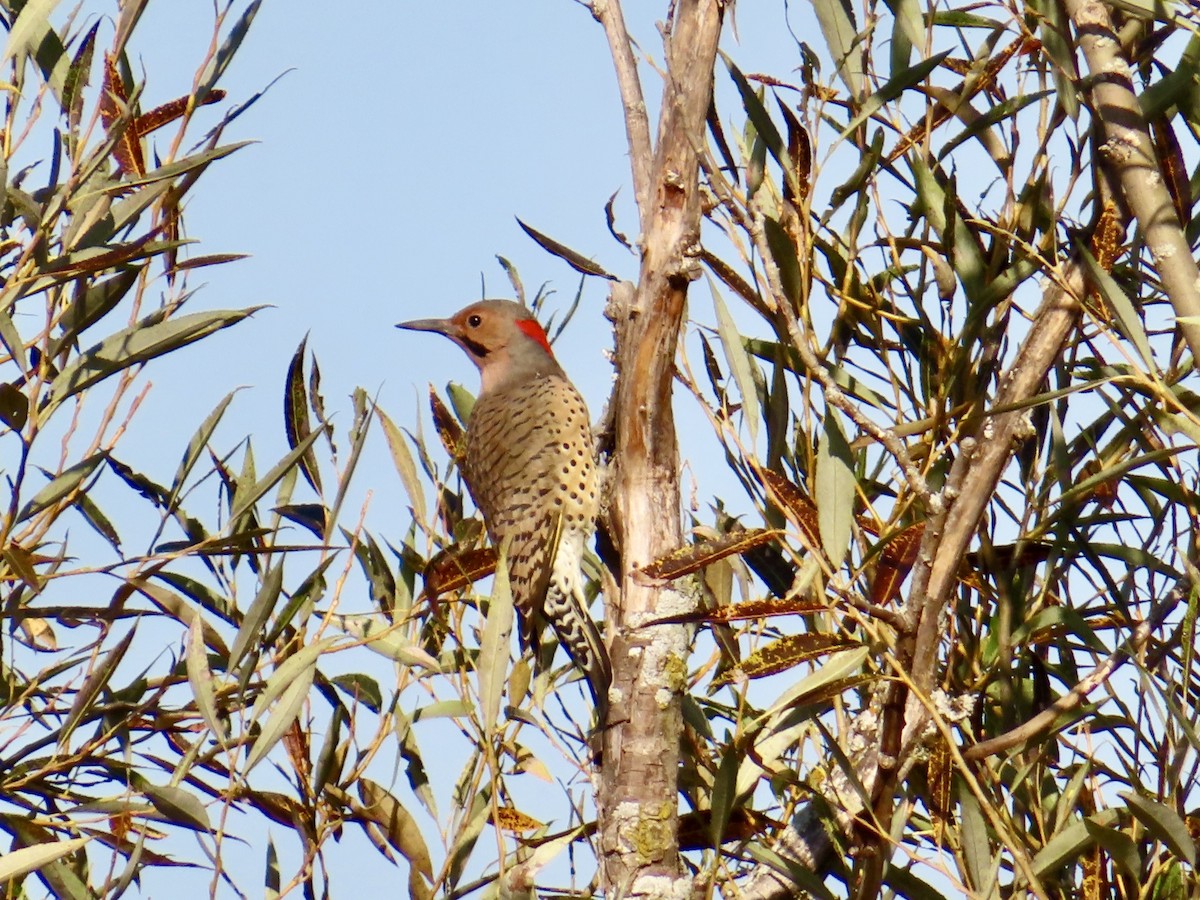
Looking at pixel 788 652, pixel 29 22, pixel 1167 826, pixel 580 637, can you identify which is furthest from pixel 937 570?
pixel 29 22

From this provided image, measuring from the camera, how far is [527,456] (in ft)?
14.2

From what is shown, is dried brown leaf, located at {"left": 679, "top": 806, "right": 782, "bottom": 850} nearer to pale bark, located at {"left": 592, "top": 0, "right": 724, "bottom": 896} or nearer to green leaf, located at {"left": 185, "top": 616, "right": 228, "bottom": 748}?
pale bark, located at {"left": 592, "top": 0, "right": 724, "bottom": 896}

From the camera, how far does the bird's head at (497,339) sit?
4980 millimetres

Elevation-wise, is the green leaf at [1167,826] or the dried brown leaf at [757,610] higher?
the dried brown leaf at [757,610]

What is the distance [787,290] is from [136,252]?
1024mm

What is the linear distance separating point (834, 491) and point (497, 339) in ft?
10.6

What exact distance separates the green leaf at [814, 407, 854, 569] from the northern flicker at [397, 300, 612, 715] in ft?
4.30

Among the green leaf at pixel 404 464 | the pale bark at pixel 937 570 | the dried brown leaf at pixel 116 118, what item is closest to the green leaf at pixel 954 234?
the pale bark at pixel 937 570

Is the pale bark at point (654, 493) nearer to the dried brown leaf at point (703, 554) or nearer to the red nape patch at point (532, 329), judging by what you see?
the dried brown leaf at point (703, 554)

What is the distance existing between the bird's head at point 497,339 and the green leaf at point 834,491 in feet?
9.88

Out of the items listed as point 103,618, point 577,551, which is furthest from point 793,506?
Answer: point 577,551

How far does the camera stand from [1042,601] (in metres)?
2.44

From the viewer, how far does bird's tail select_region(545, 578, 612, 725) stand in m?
2.81

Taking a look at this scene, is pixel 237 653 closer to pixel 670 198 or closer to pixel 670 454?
pixel 670 454
